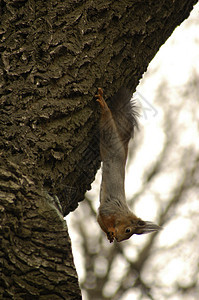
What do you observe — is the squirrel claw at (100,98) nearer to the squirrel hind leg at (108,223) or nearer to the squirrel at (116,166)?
the squirrel at (116,166)

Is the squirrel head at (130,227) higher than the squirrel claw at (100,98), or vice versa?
the squirrel claw at (100,98)

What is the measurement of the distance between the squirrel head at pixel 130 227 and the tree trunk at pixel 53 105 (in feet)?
2.82

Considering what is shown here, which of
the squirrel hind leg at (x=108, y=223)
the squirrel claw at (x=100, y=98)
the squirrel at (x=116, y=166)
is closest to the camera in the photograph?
the squirrel claw at (x=100, y=98)

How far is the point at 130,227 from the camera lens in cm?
383

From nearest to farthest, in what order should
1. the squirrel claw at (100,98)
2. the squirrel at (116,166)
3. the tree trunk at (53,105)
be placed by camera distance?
the tree trunk at (53,105) → the squirrel claw at (100,98) → the squirrel at (116,166)

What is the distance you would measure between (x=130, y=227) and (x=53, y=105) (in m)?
1.72

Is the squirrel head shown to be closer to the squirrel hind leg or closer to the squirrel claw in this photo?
the squirrel hind leg

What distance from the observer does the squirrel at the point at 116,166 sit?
3.09m

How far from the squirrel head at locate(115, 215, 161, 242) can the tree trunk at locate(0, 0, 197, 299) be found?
2.82 ft

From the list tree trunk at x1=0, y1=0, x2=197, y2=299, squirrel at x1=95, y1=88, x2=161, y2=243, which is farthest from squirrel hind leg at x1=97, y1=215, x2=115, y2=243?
tree trunk at x1=0, y1=0, x2=197, y2=299

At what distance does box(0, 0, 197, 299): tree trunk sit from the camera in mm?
1962

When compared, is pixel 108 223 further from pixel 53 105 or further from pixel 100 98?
pixel 53 105

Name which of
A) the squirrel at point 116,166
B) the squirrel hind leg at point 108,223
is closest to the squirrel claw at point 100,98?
the squirrel at point 116,166

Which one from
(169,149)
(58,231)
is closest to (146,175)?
(169,149)
